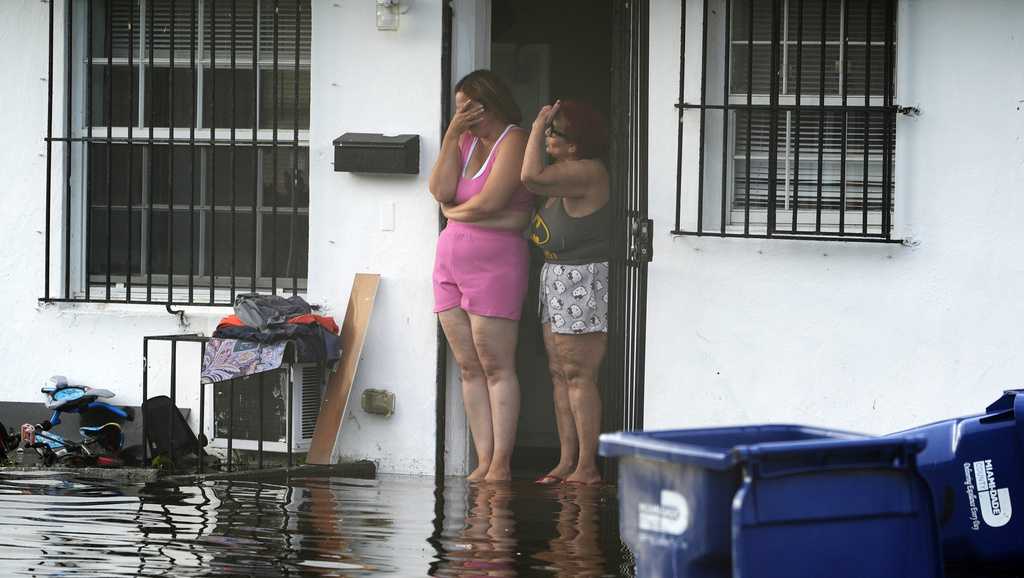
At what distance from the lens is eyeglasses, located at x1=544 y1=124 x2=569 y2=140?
9680 mm

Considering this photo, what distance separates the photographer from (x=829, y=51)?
962 cm

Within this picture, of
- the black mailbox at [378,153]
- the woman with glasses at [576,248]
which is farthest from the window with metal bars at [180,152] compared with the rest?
the woman with glasses at [576,248]

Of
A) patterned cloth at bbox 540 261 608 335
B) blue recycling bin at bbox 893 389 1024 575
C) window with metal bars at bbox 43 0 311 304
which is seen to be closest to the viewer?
blue recycling bin at bbox 893 389 1024 575

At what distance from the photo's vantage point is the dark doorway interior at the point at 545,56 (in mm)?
11375

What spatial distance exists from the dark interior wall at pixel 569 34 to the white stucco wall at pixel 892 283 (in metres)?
1.75

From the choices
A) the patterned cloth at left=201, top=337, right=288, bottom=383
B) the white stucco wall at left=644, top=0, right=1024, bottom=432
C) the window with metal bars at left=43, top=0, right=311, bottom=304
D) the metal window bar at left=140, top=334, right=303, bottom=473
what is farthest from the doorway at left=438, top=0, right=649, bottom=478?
the window with metal bars at left=43, top=0, right=311, bottom=304

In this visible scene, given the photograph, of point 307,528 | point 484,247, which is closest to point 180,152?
point 484,247

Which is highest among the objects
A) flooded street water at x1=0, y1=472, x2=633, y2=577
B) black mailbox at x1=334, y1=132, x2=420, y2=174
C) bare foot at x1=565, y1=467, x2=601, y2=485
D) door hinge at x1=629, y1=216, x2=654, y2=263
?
black mailbox at x1=334, y1=132, x2=420, y2=174

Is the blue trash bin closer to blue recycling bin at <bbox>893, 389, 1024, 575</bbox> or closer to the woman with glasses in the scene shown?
blue recycling bin at <bbox>893, 389, 1024, 575</bbox>

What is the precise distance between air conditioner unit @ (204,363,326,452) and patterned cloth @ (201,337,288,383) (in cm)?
35

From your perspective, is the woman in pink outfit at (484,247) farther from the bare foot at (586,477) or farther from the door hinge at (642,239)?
the door hinge at (642,239)

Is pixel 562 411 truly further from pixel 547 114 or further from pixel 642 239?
pixel 547 114

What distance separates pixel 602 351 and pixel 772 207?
4.11ft

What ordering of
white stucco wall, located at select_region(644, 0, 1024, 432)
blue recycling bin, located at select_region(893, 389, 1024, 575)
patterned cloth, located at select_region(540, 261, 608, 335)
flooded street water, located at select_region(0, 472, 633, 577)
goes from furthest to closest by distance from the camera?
patterned cloth, located at select_region(540, 261, 608, 335)
white stucco wall, located at select_region(644, 0, 1024, 432)
flooded street water, located at select_region(0, 472, 633, 577)
blue recycling bin, located at select_region(893, 389, 1024, 575)
